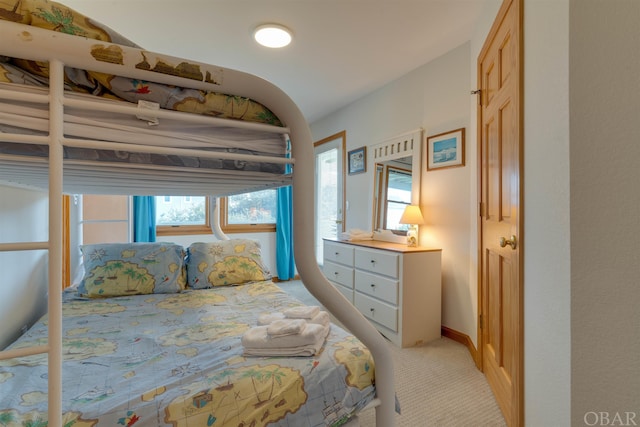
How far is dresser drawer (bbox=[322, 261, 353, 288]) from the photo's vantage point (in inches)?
114

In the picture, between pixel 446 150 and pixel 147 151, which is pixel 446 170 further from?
pixel 147 151

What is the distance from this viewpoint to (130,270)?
206cm

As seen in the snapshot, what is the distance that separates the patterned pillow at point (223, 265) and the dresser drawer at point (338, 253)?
849 mm

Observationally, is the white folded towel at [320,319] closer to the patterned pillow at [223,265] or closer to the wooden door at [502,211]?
the wooden door at [502,211]

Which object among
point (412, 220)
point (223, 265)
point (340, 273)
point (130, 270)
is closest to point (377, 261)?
point (412, 220)

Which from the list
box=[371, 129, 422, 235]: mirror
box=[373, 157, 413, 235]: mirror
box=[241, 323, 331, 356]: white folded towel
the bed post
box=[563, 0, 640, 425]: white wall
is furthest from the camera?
box=[373, 157, 413, 235]: mirror

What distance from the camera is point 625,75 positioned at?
2.75 feet

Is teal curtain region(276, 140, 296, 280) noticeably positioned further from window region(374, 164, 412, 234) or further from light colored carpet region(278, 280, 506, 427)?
light colored carpet region(278, 280, 506, 427)

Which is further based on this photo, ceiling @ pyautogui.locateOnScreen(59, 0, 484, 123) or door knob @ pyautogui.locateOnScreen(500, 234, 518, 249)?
ceiling @ pyautogui.locateOnScreen(59, 0, 484, 123)

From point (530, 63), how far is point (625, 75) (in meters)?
0.38

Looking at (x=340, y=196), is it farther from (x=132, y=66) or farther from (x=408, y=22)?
(x=132, y=66)

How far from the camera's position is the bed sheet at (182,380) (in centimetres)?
84

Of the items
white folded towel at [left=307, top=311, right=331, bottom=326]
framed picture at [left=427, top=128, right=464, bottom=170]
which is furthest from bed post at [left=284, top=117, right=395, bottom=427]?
framed picture at [left=427, top=128, right=464, bottom=170]

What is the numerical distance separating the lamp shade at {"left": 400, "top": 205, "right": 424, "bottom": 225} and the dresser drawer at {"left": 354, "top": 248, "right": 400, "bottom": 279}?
0.42 meters
